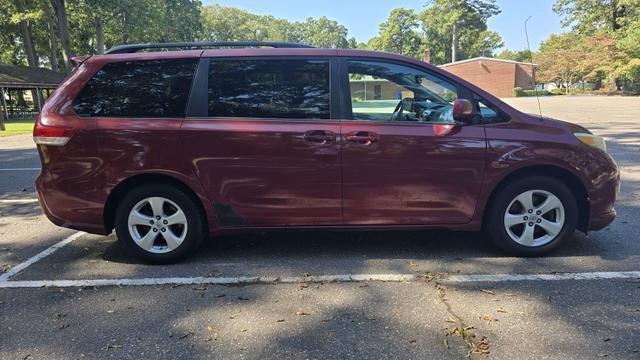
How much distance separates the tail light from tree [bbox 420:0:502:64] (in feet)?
261

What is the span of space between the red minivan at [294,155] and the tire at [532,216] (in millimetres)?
12

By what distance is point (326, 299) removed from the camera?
11.6 feet

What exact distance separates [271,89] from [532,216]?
2555mm

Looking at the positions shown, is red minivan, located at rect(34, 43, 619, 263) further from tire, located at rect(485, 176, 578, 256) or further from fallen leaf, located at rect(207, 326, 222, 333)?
fallen leaf, located at rect(207, 326, 222, 333)

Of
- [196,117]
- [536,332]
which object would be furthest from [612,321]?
[196,117]

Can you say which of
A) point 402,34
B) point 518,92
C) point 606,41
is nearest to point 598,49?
point 606,41

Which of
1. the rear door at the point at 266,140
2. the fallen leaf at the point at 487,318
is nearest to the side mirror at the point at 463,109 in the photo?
the rear door at the point at 266,140

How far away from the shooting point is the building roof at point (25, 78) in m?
28.3

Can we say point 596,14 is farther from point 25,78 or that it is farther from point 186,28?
point 25,78

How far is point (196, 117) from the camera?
4090 mm

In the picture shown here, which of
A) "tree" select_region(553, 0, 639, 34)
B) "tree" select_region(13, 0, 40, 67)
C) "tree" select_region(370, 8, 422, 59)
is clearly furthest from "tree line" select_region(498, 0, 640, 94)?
"tree" select_region(13, 0, 40, 67)

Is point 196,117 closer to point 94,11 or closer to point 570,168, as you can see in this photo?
point 570,168

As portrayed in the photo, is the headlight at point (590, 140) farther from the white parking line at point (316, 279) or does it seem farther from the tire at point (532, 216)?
the white parking line at point (316, 279)

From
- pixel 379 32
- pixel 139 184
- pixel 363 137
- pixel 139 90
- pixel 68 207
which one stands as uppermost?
pixel 379 32
